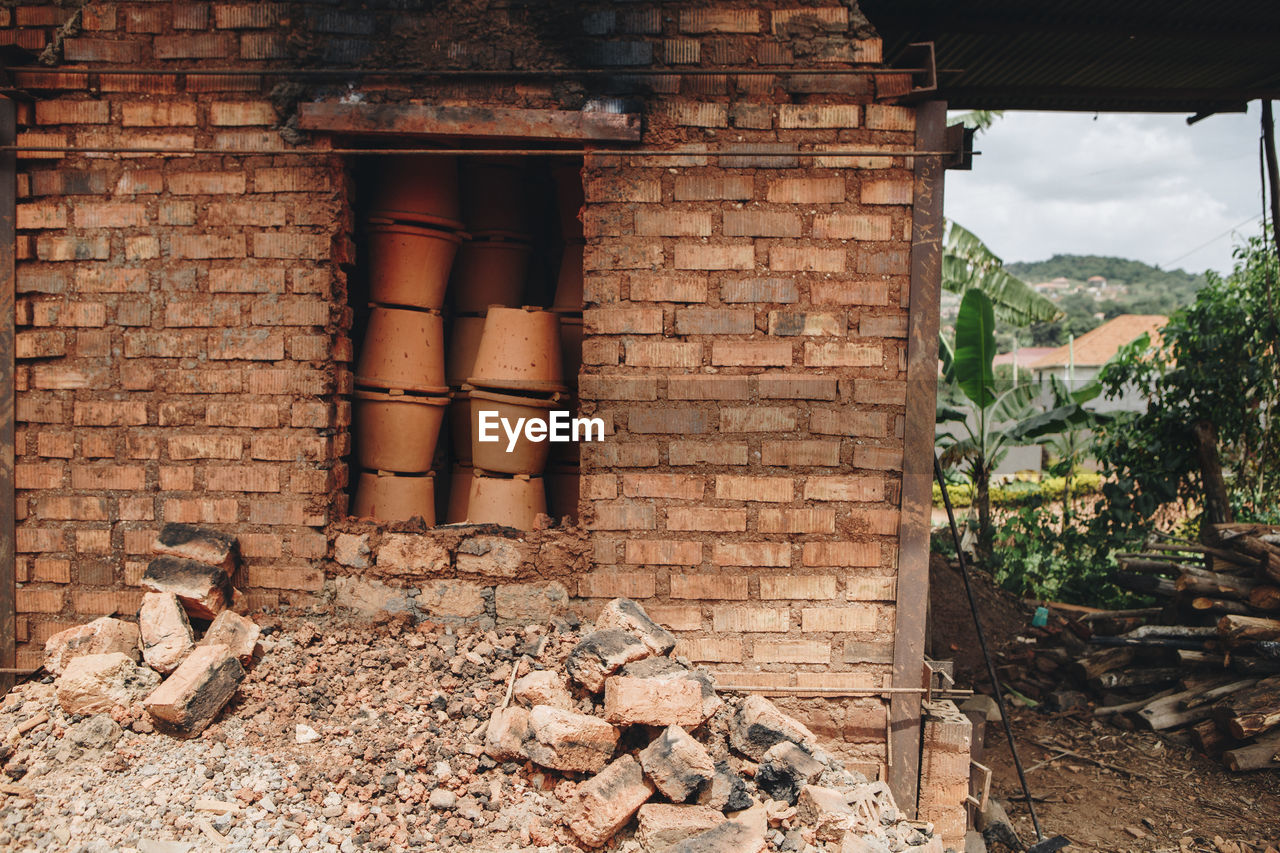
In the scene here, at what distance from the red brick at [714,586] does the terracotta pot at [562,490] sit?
95 cm

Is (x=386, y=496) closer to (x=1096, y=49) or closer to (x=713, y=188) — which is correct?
(x=713, y=188)

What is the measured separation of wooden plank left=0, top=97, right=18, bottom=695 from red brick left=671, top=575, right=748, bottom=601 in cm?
294

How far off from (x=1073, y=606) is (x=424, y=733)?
247 inches

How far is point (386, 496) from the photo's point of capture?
12.2 ft

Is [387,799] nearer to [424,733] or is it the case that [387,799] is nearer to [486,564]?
[424,733]

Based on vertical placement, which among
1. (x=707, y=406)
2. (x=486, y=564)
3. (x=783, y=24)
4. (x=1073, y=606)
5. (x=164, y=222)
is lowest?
(x=1073, y=606)

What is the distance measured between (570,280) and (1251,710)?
463 cm

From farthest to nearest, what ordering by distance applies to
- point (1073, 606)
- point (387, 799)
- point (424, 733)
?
point (1073, 606), point (424, 733), point (387, 799)

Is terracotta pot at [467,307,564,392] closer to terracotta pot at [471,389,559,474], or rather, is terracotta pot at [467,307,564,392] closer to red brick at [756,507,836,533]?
terracotta pot at [471,389,559,474]

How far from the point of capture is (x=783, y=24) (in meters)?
3.10

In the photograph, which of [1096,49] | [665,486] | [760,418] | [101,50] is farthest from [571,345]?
[1096,49]

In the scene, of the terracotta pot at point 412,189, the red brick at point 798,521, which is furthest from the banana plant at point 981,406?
the terracotta pot at point 412,189

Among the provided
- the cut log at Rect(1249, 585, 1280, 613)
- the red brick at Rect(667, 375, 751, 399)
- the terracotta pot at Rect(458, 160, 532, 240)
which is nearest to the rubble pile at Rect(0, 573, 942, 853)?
the red brick at Rect(667, 375, 751, 399)

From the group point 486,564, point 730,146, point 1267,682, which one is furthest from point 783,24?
point 1267,682
